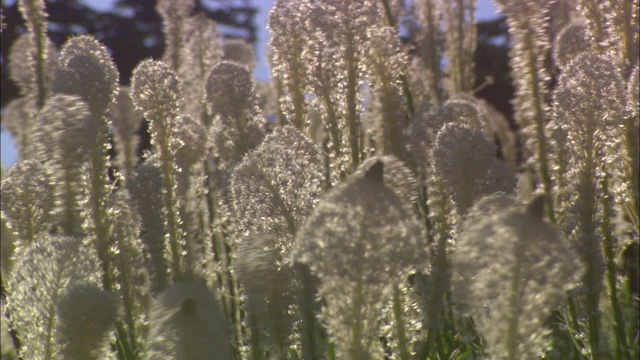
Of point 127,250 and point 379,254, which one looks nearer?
point 379,254

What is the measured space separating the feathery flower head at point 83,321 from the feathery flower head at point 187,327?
0.10ft

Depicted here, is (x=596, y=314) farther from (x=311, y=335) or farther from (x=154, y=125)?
(x=154, y=125)

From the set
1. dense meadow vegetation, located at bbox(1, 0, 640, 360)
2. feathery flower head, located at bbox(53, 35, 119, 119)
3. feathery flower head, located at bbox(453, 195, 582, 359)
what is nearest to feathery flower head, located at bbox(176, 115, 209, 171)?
dense meadow vegetation, located at bbox(1, 0, 640, 360)

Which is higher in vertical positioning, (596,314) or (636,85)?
(636,85)

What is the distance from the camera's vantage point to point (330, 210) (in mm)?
364

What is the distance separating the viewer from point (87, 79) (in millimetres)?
640

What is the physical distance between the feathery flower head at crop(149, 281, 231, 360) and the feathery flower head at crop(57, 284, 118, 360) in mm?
31

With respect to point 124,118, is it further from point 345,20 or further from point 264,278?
point 264,278

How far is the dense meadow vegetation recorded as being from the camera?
36 centimetres

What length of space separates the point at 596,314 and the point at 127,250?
385mm

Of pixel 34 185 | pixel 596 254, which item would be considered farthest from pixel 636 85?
pixel 34 185

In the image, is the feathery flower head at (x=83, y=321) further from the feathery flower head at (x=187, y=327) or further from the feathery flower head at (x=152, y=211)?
the feathery flower head at (x=152, y=211)

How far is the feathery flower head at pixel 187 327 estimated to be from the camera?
18.3 inches

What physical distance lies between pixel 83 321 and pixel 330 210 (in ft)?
0.58
